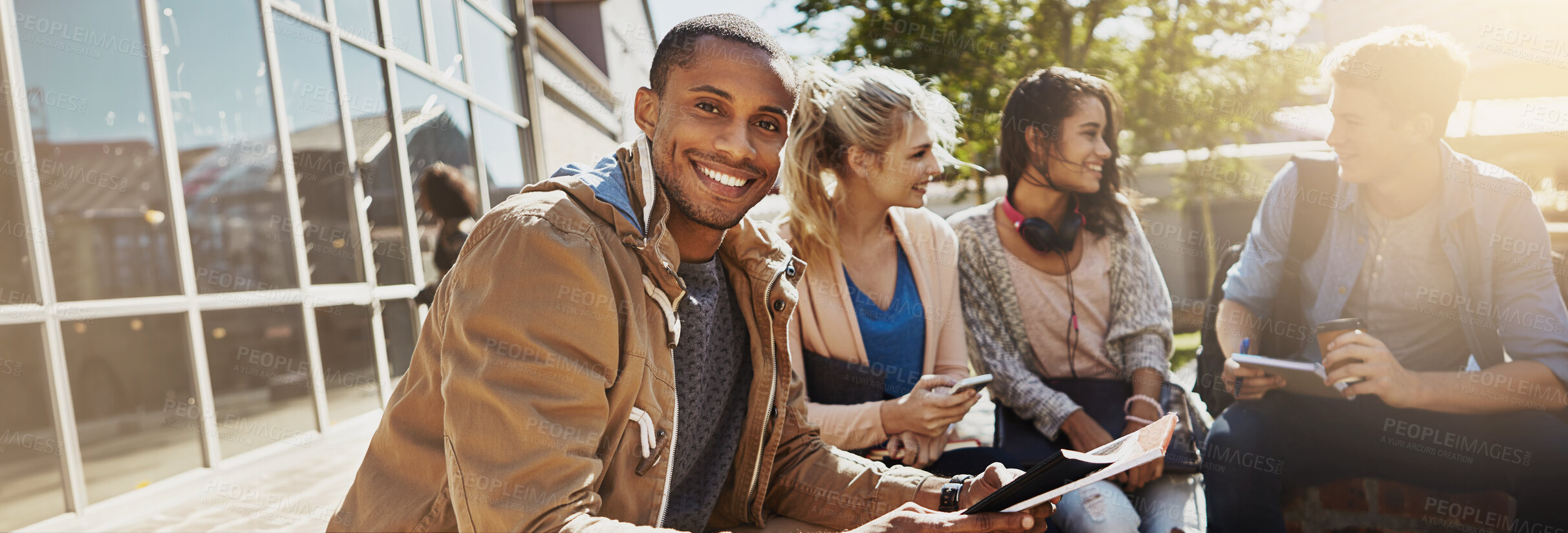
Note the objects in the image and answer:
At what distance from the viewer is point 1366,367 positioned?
2523 mm

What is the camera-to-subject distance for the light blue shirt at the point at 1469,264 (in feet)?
8.82

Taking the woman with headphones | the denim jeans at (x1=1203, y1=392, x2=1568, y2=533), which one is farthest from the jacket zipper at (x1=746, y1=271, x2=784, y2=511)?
the denim jeans at (x1=1203, y1=392, x2=1568, y2=533)

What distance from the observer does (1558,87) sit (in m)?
7.11

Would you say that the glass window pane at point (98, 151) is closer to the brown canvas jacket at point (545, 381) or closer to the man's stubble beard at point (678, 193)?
the brown canvas jacket at point (545, 381)

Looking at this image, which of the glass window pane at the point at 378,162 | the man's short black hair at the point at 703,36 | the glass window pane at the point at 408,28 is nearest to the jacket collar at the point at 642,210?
the man's short black hair at the point at 703,36

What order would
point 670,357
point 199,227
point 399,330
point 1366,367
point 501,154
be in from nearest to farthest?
1. point 670,357
2. point 1366,367
3. point 199,227
4. point 399,330
5. point 501,154

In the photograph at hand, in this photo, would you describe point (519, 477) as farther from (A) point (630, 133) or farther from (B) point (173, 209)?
(A) point (630, 133)

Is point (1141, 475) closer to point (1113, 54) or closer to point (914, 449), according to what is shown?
point (914, 449)

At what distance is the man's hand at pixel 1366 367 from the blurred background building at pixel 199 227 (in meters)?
4.23

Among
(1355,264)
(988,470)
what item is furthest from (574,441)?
(1355,264)

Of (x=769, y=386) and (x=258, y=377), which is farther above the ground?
(x=769, y=386)

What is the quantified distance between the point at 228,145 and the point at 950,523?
4299 mm

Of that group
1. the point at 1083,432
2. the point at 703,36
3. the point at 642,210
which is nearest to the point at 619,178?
the point at 642,210

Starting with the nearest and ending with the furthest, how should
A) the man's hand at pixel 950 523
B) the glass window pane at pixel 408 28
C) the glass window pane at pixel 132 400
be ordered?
the man's hand at pixel 950 523 < the glass window pane at pixel 132 400 < the glass window pane at pixel 408 28
